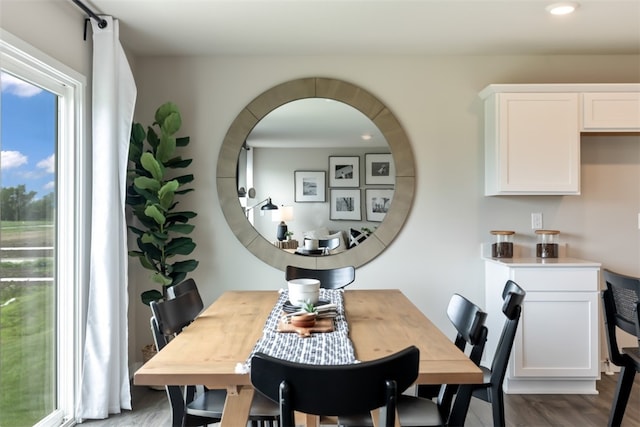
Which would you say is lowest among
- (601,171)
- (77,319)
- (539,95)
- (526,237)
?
(77,319)

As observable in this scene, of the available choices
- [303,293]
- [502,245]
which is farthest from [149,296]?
[502,245]

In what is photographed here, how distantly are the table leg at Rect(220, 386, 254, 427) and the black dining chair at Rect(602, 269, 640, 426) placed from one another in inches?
70.5

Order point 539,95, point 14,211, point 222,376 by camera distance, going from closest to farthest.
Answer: point 222,376, point 14,211, point 539,95

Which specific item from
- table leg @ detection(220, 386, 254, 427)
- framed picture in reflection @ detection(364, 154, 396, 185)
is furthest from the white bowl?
framed picture in reflection @ detection(364, 154, 396, 185)

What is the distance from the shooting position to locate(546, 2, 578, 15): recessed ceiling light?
9.10ft

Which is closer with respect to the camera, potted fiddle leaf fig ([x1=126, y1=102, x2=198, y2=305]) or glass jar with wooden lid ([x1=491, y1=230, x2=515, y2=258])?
potted fiddle leaf fig ([x1=126, y1=102, x2=198, y2=305])

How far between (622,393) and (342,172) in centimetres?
228

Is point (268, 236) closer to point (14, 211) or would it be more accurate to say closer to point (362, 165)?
point (362, 165)

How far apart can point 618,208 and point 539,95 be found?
45.5 inches

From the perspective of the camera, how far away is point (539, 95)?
11.2ft

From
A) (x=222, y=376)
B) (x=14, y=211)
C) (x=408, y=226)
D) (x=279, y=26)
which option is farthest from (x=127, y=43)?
(x=222, y=376)

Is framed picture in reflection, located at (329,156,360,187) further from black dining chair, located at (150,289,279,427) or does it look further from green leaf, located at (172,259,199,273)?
black dining chair, located at (150,289,279,427)

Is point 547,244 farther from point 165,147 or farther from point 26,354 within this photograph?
point 26,354

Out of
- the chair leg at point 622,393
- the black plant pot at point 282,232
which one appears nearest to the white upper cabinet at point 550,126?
the chair leg at point 622,393
